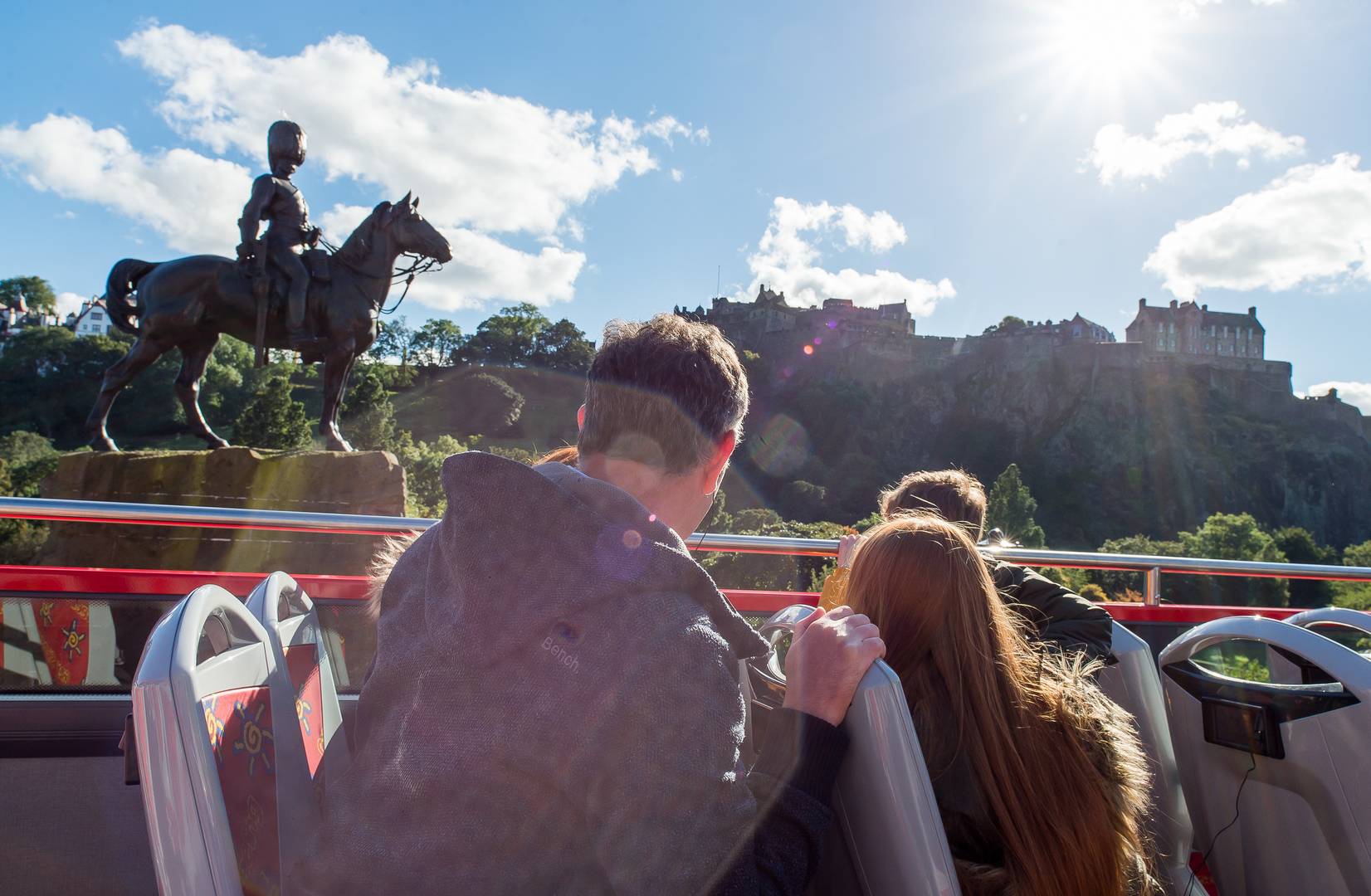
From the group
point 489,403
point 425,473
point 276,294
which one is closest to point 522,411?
point 489,403

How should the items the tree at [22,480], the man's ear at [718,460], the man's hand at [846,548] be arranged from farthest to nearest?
the tree at [22,480] → the man's hand at [846,548] → the man's ear at [718,460]

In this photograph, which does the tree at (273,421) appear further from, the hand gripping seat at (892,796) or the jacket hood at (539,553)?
the hand gripping seat at (892,796)

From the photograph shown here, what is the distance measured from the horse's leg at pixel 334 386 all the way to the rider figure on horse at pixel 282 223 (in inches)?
14.5

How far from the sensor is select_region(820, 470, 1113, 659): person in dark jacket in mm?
2123

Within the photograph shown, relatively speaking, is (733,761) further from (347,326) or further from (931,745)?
(347,326)

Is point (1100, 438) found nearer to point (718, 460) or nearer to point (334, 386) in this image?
point (334, 386)

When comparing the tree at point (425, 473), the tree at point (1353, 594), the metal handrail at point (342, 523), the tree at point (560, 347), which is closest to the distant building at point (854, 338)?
the tree at point (560, 347)

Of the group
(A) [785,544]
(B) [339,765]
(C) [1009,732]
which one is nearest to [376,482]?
(A) [785,544]

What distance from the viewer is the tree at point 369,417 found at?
24281mm

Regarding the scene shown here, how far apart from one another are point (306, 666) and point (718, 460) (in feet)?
2.86

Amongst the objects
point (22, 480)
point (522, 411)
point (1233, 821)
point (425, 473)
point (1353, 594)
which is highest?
point (522, 411)

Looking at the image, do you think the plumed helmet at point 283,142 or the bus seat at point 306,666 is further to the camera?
the plumed helmet at point 283,142

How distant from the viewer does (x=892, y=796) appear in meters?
1.18

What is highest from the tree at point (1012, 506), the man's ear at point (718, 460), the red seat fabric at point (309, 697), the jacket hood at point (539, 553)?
the man's ear at point (718, 460)
